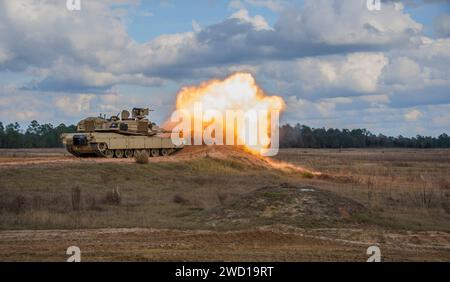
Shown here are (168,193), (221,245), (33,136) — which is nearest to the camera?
(221,245)

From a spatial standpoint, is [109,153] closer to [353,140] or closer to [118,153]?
[118,153]

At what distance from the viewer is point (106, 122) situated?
165 ft

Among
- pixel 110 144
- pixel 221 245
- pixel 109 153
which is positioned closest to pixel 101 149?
pixel 110 144

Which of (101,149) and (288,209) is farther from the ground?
(101,149)

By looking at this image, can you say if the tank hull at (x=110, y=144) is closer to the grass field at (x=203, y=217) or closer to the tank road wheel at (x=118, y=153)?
the tank road wheel at (x=118, y=153)

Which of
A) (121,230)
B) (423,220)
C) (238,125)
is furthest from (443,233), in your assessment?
(238,125)

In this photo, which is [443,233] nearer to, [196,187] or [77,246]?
[77,246]

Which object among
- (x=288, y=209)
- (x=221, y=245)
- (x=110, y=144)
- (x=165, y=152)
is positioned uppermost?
(x=110, y=144)

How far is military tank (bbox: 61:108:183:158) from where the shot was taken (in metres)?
47.3

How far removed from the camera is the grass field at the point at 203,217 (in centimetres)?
1808

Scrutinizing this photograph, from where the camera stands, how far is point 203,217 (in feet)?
81.8

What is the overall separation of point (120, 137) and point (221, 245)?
103 ft

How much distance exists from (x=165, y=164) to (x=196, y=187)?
780cm

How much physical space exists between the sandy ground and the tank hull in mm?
25521
